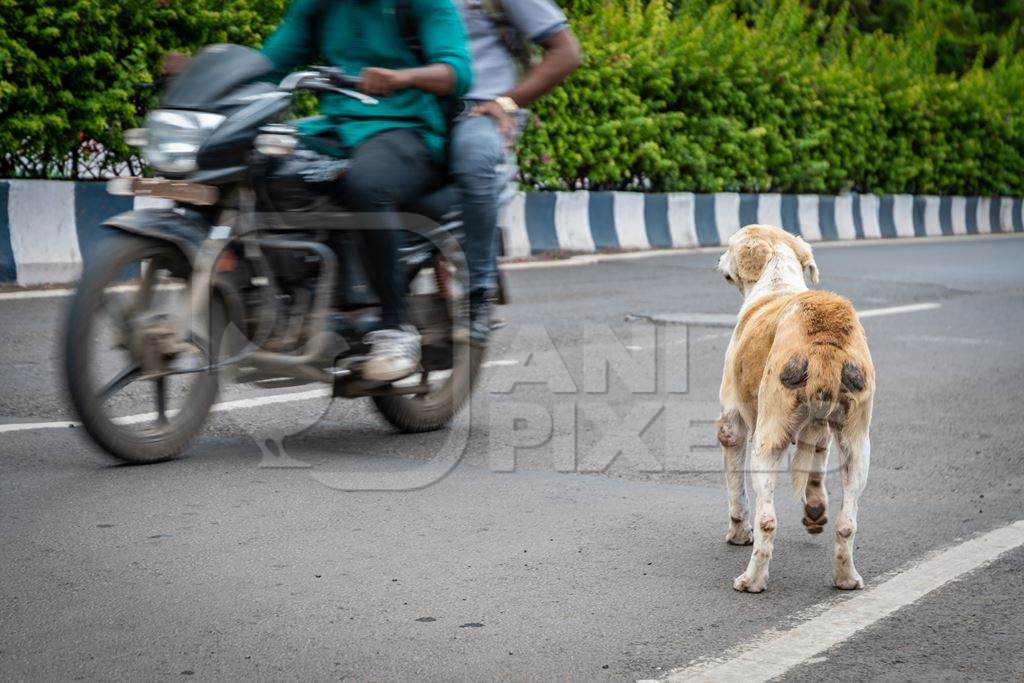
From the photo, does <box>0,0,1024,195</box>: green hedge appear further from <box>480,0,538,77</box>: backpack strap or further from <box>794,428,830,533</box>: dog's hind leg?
<box>794,428,830,533</box>: dog's hind leg

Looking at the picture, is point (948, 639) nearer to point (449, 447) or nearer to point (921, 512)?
point (921, 512)

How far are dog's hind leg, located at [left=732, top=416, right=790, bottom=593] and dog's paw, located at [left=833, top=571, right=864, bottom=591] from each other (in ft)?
0.66

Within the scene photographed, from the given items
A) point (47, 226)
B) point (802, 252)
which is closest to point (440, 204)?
point (802, 252)

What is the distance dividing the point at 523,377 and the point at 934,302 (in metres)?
6.44

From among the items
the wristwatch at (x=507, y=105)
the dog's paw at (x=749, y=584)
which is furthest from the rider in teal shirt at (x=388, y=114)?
the dog's paw at (x=749, y=584)

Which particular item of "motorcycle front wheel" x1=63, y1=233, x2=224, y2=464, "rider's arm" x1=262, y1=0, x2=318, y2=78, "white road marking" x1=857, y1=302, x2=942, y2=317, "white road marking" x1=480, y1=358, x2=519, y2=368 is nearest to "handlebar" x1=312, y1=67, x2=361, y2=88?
"rider's arm" x1=262, y1=0, x2=318, y2=78

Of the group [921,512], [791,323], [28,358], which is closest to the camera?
[791,323]

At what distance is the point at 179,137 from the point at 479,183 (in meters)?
1.22

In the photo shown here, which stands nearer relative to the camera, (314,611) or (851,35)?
(314,611)

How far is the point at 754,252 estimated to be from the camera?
5.07 meters

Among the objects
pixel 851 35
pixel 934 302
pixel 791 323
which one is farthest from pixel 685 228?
pixel 851 35

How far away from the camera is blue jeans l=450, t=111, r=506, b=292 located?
18.6 feet

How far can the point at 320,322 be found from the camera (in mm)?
5379

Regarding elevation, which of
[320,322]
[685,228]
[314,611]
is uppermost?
[320,322]
